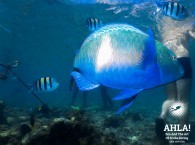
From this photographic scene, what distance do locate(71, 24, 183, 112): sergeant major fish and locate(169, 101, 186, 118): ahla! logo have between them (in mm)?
5727

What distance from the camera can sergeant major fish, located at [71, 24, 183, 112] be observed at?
1.20 metres

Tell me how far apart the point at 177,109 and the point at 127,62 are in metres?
6.01

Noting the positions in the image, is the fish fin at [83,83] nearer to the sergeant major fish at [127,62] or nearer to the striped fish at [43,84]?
the sergeant major fish at [127,62]

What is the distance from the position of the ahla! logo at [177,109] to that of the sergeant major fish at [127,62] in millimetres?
5727

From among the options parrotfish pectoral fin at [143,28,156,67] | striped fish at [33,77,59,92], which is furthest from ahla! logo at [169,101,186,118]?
parrotfish pectoral fin at [143,28,156,67]

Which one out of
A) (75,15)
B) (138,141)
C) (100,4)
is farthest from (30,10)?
(138,141)

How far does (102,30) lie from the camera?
139cm

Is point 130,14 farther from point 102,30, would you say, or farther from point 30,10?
point 102,30

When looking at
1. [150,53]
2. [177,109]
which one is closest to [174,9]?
[177,109]

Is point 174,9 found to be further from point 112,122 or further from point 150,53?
point 112,122

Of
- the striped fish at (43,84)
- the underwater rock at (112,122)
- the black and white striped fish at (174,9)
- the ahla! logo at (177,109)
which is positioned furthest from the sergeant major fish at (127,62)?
the underwater rock at (112,122)

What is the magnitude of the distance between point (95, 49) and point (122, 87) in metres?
0.29

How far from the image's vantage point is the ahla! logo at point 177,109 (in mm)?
6543

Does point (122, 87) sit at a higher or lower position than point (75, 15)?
lower
